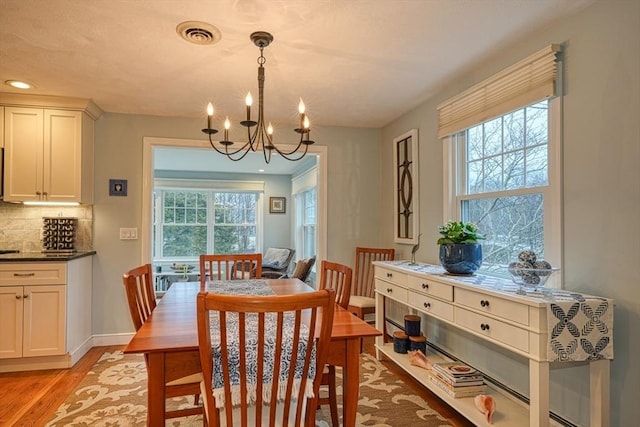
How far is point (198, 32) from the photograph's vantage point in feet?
6.93

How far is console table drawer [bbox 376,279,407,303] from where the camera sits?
2.82m

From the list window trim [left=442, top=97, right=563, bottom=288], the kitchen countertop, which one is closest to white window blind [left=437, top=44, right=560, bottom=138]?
window trim [left=442, top=97, right=563, bottom=288]

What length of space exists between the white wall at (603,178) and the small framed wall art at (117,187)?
3.53 meters

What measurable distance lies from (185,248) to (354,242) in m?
Result: 4.31

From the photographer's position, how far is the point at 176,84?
2934 mm

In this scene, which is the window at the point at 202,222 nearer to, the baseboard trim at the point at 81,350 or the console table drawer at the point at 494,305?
the baseboard trim at the point at 81,350

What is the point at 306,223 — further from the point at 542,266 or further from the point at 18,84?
the point at 542,266

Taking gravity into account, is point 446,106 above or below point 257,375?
above

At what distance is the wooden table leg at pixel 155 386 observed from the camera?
140cm

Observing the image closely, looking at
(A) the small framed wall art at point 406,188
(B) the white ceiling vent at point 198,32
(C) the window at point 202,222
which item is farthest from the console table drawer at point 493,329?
(C) the window at point 202,222

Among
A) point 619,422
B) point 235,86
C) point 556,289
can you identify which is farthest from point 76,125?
point 619,422

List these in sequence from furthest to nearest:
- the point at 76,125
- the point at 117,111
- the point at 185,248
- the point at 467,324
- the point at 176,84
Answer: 1. the point at 185,248
2. the point at 117,111
3. the point at 76,125
4. the point at 176,84
5. the point at 467,324

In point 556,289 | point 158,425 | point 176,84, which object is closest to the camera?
point 158,425

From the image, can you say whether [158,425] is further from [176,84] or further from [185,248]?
[185,248]
